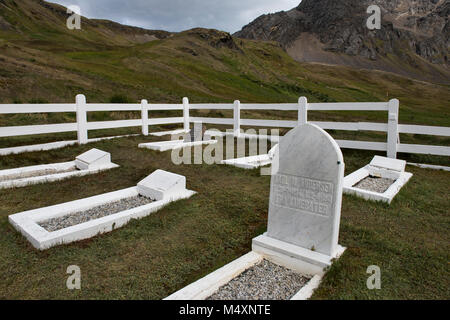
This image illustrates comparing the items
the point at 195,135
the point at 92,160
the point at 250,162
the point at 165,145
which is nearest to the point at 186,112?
the point at 195,135

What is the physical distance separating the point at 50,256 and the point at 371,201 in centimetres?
522

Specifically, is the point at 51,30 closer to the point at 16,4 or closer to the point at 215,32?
the point at 16,4

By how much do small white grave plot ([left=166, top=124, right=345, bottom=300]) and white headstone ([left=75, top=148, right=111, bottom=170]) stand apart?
517 cm

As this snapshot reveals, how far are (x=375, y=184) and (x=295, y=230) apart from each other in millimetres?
3986

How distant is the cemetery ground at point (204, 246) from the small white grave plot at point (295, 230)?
10.8 inches

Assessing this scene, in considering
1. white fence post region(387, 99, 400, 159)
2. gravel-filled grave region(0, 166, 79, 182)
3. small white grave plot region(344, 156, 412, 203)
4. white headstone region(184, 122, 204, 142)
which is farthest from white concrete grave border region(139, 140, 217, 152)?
white fence post region(387, 99, 400, 159)

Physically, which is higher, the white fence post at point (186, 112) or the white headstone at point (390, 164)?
the white fence post at point (186, 112)

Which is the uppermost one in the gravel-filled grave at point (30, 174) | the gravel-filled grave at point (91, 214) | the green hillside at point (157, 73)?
the green hillside at point (157, 73)

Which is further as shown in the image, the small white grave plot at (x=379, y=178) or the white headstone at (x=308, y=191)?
the small white grave plot at (x=379, y=178)

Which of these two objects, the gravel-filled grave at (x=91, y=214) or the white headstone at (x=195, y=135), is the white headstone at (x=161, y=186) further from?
the white headstone at (x=195, y=135)

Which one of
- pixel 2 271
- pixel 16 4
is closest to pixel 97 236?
pixel 2 271

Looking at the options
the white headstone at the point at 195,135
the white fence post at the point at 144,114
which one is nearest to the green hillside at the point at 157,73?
the white fence post at the point at 144,114

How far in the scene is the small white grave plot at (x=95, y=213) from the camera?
405 centimetres
